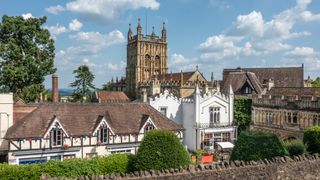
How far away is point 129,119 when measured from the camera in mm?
36438

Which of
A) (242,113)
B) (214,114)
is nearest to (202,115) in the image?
(214,114)

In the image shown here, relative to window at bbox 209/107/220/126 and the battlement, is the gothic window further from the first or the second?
the battlement

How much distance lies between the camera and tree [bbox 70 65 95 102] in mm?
69688

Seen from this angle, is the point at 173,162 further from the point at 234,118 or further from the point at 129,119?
the point at 234,118

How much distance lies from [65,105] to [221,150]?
18164 millimetres

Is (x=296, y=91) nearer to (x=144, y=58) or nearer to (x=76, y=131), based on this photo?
(x=76, y=131)

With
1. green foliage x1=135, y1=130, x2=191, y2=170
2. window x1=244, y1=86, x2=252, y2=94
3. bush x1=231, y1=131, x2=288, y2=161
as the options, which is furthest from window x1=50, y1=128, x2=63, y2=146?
window x1=244, y1=86, x2=252, y2=94

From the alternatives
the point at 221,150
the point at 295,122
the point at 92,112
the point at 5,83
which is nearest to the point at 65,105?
the point at 92,112

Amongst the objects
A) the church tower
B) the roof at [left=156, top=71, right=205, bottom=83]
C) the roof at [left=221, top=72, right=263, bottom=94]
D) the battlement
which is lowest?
the battlement

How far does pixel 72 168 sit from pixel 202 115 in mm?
21903

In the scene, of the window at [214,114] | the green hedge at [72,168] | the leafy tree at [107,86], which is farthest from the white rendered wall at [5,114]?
the leafy tree at [107,86]

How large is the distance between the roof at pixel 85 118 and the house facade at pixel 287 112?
597 inches

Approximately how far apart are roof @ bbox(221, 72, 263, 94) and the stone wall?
34.5 metres

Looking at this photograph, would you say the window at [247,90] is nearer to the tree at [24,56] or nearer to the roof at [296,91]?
the roof at [296,91]
